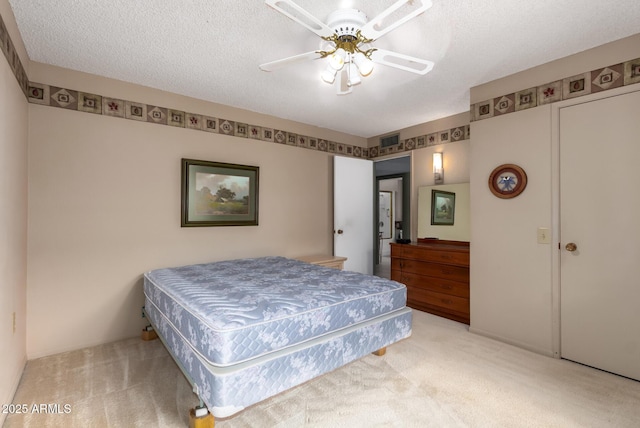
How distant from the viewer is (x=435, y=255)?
376 centimetres

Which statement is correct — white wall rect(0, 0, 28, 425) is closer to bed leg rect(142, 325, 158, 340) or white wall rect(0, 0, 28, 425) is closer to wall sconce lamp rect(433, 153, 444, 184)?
bed leg rect(142, 325, 158, 340)

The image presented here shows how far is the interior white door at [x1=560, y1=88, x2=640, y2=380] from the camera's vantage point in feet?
7.63

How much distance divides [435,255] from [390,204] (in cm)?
351

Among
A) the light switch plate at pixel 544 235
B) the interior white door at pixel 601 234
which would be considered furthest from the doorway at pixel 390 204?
the interior white door at pixel 601 234

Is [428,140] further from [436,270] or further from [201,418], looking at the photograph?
[201,418]

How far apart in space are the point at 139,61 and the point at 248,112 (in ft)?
4.66

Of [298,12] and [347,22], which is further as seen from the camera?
[347,22]

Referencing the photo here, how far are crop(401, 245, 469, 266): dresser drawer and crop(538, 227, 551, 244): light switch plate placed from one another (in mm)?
779

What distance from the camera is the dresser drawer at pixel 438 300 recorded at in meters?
3.50

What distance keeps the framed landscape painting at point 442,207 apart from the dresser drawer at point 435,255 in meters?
0.59

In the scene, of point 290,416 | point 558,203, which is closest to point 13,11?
point 290,416

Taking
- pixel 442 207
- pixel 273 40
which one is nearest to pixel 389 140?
pixel 442 207

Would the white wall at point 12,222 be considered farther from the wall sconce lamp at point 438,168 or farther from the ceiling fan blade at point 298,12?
the wall sconce lamp at point 438,168

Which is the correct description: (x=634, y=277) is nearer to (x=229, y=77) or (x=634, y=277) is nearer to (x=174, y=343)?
(x=174, y=343)
